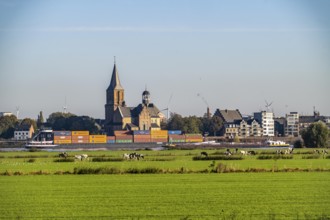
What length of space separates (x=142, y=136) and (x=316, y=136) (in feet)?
226

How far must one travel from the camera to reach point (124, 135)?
183750 millimetres

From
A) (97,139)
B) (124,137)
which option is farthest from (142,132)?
(97,139)

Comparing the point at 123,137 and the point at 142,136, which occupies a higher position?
the point at 142,136

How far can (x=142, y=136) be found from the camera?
183500mm

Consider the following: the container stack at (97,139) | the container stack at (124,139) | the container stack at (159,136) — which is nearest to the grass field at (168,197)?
the container stack at (97,139)

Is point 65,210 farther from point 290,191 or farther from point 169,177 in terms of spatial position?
point 169,177

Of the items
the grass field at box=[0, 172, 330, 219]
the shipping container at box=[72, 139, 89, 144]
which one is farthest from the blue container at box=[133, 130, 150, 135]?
the grass field at box=[0, 172, 330, 219]

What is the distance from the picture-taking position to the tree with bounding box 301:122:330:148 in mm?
121625

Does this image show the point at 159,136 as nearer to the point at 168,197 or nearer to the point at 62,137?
the point at 62,137

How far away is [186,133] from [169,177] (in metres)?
159

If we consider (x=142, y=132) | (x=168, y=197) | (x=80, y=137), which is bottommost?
(x=168, y=197)

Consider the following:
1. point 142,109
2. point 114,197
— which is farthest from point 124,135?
point 114,197

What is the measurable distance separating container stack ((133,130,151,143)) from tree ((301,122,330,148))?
6419cm

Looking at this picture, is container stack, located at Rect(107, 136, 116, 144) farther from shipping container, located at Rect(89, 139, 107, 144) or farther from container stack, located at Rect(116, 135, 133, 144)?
shipping container, located at Rect(89, 139, 107, 144)
